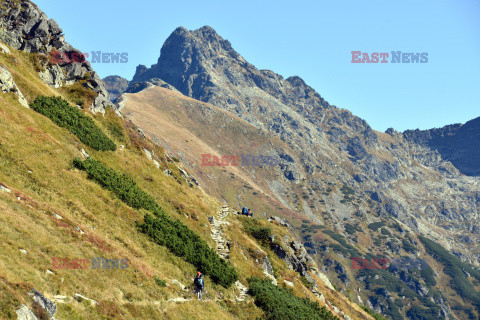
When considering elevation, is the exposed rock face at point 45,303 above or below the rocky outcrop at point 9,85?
below

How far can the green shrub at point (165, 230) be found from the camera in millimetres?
32469

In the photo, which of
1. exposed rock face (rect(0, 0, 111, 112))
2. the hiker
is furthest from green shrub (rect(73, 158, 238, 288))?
exposed rock face (rect(0, 0, 111, 112))

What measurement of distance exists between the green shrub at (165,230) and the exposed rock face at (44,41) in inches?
935

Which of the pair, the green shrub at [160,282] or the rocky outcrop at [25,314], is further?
the green shrub at [160,282]

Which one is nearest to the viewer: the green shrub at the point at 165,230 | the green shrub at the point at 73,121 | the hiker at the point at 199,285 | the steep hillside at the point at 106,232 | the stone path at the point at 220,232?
the steep hillside at the point at 106,232

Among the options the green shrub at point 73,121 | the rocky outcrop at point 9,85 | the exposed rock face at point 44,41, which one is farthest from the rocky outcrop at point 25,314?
the exposed rock face at point 44,41

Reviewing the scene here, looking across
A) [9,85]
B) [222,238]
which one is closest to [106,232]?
[222,238]

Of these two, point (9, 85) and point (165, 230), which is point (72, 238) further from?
point (9, 85)

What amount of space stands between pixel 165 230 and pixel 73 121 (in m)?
21.0

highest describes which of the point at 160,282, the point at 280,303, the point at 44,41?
the point at 44,41

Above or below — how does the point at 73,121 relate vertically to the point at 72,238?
above

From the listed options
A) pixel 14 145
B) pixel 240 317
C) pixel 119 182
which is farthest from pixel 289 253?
pixel 14 145

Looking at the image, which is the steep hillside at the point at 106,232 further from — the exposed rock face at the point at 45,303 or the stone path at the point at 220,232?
the stone path at the point at 220,232

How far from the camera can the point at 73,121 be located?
42.8m
